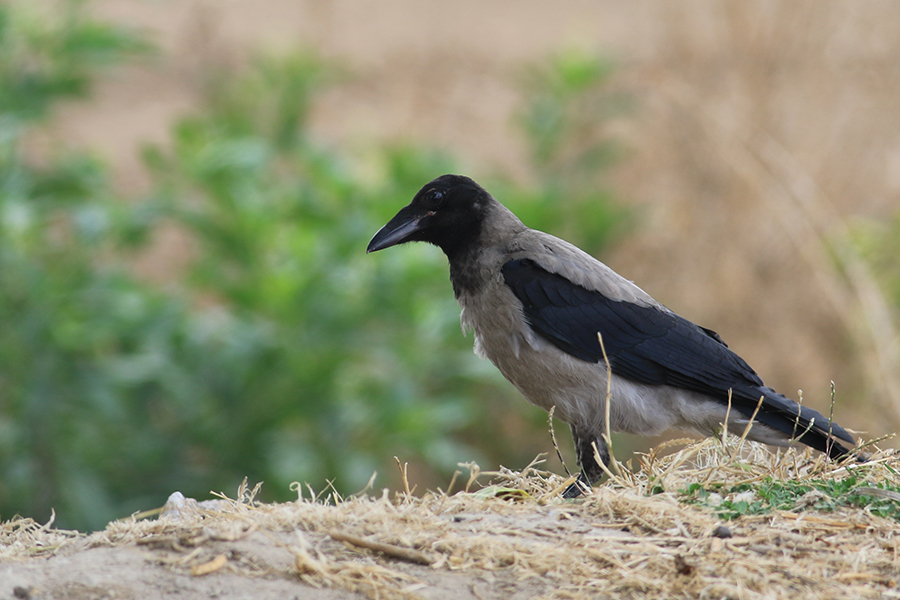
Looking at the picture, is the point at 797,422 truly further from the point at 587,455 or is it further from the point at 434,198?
the point at 434,198

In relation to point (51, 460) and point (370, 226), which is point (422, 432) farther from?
point (51, 460)

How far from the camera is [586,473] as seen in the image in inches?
153

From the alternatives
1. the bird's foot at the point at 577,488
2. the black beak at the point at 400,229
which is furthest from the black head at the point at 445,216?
the bird's foot at the point at 577,488

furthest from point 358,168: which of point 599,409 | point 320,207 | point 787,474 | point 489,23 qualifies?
point 489,23

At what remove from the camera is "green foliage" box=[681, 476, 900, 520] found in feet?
9.82

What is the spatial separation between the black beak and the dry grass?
125cm

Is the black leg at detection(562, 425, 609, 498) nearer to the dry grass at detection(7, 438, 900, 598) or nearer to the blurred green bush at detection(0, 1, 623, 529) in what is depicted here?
the dry grass at detection(7, 438, 900, 598)

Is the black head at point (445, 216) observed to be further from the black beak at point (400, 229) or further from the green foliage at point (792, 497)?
the green foliage at point (792, 497)

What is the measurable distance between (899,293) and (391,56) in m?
10.8

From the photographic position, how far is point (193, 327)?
20.6 feet

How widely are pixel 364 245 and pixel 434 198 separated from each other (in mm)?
2496

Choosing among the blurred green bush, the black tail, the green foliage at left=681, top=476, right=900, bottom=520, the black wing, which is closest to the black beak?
the black wing

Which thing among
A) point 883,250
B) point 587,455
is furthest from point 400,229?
point 883,250

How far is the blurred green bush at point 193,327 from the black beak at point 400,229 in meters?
2.19
